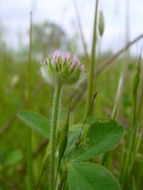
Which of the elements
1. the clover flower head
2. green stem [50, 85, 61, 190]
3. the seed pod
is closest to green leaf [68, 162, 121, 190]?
green stem [50, 85, 61, 190]

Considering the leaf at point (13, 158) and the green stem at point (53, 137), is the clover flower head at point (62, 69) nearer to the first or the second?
the green stem at point (53, 137)

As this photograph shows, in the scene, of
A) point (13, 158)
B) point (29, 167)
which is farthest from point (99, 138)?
point (13, 158)

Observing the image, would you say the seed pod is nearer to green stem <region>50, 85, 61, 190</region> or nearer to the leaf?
green stem <region>50, 85, 61, 190</region>

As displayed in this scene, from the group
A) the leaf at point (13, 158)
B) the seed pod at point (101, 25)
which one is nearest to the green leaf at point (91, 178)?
the seed pod at point (101, 25)

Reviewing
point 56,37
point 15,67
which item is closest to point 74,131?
point 56,37

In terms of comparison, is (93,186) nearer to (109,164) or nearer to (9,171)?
(109,164)

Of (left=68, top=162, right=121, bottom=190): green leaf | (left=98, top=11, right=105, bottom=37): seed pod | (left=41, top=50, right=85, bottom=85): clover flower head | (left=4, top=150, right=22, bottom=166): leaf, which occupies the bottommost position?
(left=4, top=150, right=22, bottom=166): leaf
